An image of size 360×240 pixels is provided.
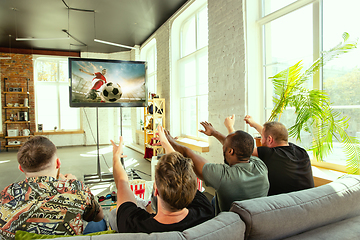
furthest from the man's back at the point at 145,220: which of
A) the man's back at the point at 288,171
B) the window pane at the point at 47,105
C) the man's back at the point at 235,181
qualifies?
the window pane at the point at 47,105

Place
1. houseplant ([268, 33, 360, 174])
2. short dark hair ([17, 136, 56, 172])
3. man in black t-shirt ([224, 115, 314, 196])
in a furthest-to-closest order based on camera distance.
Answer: houseplant ([268, 33, 360, 174]) < man in black t-shirt ([224, 115, 314, 196]) < short dark hair ([17, 136, 56, 172])

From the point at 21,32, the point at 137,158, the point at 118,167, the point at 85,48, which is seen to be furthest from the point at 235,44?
the point at 85,48

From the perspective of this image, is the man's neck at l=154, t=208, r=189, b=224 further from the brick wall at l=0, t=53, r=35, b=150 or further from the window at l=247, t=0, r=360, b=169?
the brick wall at l=0, t=53, r=35, b=150

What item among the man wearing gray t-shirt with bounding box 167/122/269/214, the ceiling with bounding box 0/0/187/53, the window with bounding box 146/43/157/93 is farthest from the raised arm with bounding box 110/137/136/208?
the window with bounding box 146/43/157/93

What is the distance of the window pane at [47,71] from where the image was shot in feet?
28.6

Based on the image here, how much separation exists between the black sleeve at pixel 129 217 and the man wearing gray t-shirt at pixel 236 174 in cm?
49

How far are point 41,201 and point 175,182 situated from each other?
2.23 ft

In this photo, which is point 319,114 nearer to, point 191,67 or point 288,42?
point 288,42

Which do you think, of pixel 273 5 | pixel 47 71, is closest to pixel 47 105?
pixel 47 71

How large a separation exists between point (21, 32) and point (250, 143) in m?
7.59

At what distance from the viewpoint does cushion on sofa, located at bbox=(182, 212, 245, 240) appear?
0.83 m

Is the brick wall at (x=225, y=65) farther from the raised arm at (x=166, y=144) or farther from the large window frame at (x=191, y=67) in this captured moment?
the raised arm at (x=166, y=144)

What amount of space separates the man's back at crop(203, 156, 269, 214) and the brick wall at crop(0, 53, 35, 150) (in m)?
9.00

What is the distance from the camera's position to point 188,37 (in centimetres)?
530
